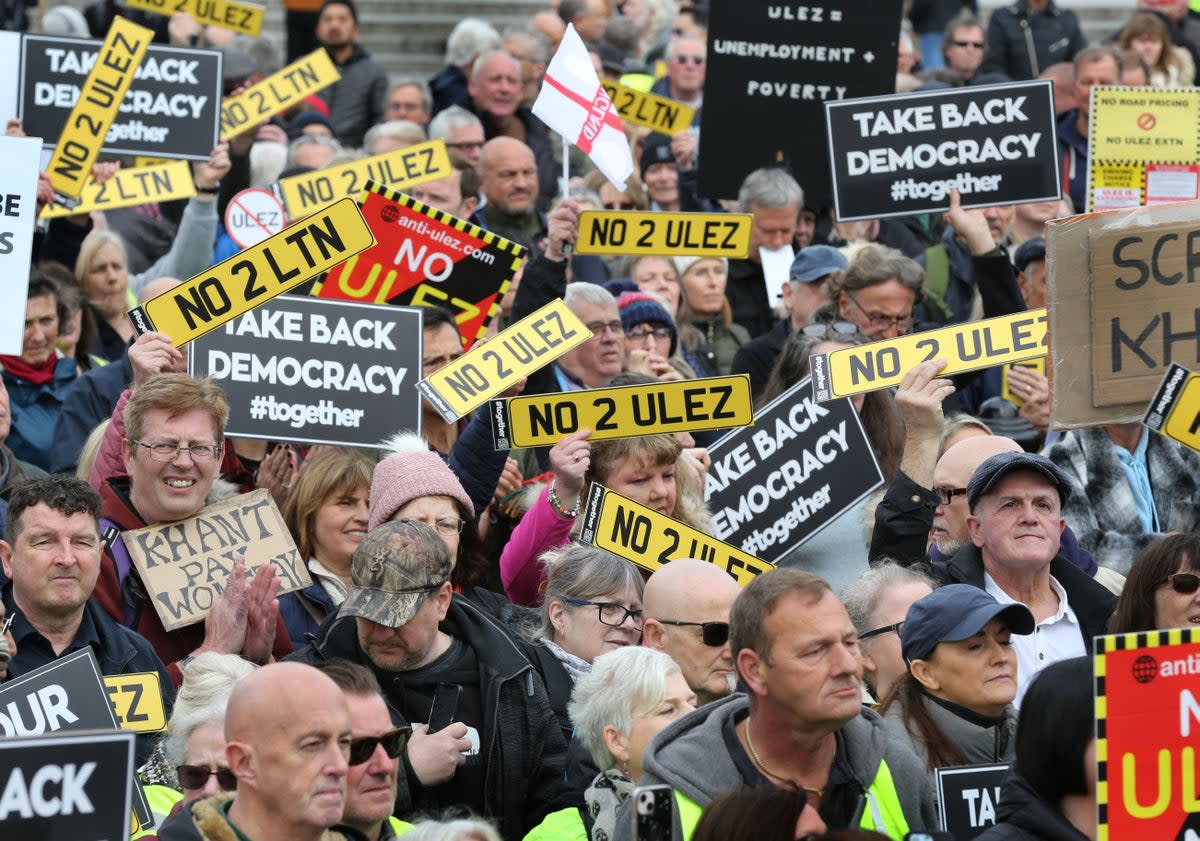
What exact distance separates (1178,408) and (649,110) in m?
6.73

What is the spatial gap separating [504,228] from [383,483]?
5.02 meters

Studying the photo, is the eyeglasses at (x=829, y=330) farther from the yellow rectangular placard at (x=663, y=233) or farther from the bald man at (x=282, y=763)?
the bald man at (x=282, y=763)

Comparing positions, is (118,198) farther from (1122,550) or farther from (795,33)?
(1122,550)

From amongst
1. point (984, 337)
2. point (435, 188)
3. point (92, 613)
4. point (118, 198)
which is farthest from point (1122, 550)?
point (118, 198)

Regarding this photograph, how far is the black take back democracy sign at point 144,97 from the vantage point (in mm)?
10719

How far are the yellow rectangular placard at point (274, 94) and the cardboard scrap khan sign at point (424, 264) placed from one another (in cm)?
269

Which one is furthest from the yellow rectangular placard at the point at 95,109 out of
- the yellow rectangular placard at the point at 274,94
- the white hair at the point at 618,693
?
the white hair at the point at 618,693

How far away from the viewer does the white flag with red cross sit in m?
9.85

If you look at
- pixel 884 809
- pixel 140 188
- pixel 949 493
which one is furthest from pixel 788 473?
pixel 140 188

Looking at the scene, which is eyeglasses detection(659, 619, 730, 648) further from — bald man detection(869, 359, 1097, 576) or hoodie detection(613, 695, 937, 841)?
bald man detection(869, 359, 1097, 576)

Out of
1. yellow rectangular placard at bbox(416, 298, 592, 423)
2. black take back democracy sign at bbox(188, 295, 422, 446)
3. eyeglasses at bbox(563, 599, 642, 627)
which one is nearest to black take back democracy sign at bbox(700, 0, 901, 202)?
black take back democracy sign at bbox(188, 295, 422, 446)

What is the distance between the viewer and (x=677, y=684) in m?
5.96

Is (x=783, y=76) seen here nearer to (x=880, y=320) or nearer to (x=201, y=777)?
(x=880, y=320)

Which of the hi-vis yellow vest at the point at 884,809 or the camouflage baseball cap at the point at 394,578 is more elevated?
the camouflage baseball cap at the point at 394,578
